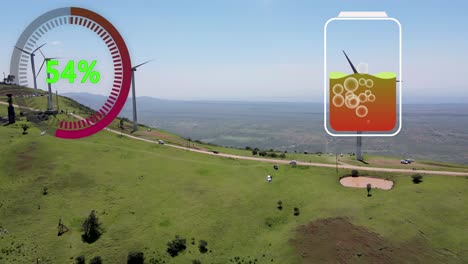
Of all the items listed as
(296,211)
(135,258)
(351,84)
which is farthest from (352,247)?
(135,258)

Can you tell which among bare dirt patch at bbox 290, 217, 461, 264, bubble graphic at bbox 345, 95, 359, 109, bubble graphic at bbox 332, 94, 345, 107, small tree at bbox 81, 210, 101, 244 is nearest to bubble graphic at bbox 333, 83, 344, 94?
bubble graphic at bbox 332, 94, 345, 107

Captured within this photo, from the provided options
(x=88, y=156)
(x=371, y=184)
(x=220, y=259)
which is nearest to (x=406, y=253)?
(x=371, y=184)

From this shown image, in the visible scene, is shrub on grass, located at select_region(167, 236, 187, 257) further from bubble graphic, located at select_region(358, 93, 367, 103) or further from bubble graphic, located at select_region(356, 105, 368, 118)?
bubble graphic, located at select_region(356, 105, 368, 118)

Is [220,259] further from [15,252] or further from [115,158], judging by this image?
[115,158]

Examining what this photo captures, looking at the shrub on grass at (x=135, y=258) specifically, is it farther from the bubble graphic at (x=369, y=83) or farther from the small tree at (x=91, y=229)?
the bubble graphic at (x=369, y=83)

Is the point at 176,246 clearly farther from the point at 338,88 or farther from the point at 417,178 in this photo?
the point at 417,178

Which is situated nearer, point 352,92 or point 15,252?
point 15,252
